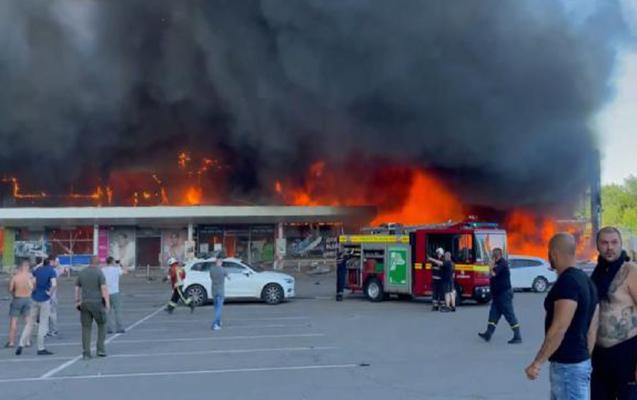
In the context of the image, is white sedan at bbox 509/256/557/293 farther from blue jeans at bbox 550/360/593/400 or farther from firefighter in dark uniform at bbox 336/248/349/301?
blue jeans at bbox 550/360/593/400

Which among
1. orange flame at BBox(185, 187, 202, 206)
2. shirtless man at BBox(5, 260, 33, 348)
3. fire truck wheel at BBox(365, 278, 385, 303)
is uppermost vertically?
orange flame at BBox(185, 187, 202, 206)

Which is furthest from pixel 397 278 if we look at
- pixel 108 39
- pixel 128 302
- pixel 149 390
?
pixel 108 39

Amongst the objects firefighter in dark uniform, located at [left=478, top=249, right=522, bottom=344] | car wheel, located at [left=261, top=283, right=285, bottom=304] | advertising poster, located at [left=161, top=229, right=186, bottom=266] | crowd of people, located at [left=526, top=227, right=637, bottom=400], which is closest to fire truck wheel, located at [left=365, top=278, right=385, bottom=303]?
car wheel, located at [left=261, top=283, right=285, bottom=304]

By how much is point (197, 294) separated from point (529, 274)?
10.1 m

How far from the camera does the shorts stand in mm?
10211

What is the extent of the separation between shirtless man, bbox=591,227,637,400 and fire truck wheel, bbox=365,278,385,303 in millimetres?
14047

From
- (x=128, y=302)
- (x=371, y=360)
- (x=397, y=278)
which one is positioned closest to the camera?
(x=371, y=360)

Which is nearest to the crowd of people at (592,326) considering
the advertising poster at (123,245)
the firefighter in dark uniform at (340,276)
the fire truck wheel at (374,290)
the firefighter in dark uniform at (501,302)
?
the firefighter in dark uniform at (501,302)

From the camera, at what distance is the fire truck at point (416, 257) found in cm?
1692

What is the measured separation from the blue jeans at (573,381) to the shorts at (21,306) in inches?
332

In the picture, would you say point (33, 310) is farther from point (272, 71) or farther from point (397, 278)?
point (272, 71)

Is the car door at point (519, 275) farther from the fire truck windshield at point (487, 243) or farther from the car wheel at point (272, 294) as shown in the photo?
the car wheel at point (272, 294)

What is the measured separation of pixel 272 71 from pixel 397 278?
49.4 feet

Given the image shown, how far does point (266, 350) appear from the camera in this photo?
9828mm
